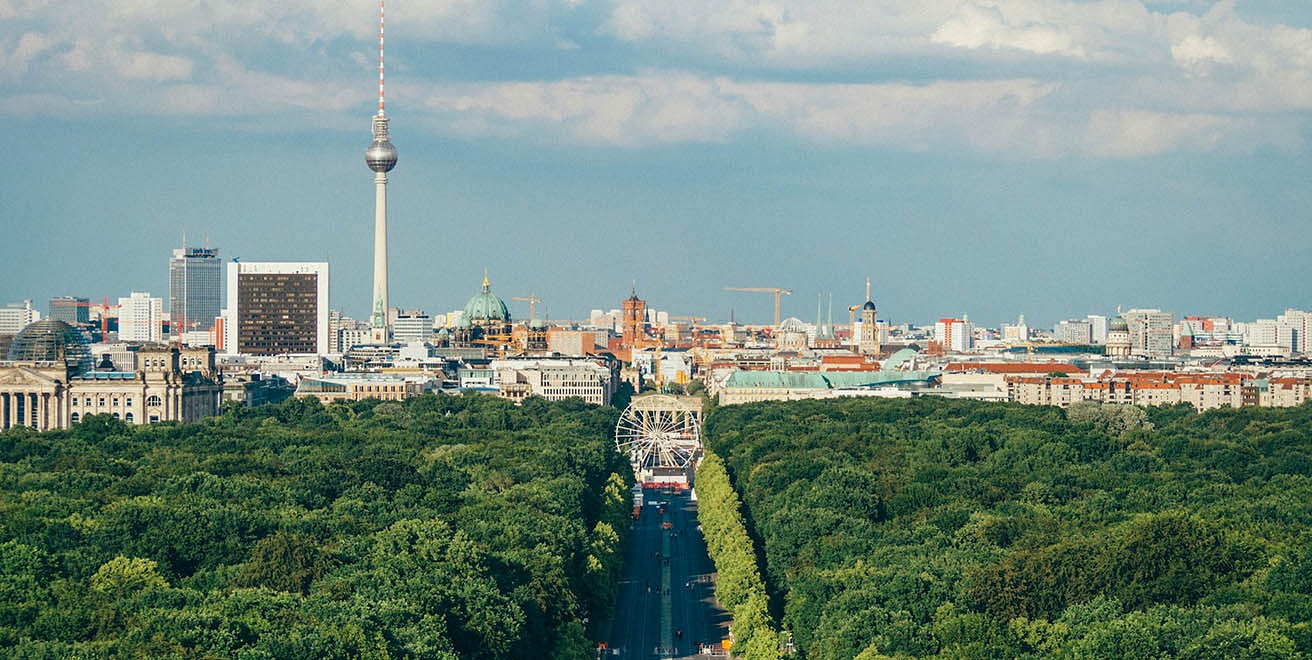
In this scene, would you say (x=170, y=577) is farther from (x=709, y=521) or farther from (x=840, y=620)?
(x=709, y=521)

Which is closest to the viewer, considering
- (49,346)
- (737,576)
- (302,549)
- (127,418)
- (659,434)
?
(302,549)

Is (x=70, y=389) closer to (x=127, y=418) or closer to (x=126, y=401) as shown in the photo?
(x=126, y=401)

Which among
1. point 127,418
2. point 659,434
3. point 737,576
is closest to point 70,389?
point 127,418

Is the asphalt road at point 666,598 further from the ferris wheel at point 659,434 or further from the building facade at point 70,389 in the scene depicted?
the building facade at point 70,389

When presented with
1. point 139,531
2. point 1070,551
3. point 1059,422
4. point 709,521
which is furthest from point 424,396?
point 1070,551

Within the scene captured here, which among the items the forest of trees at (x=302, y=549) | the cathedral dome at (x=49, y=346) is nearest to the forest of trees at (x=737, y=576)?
the forest of trees at (x=302, y=549)
